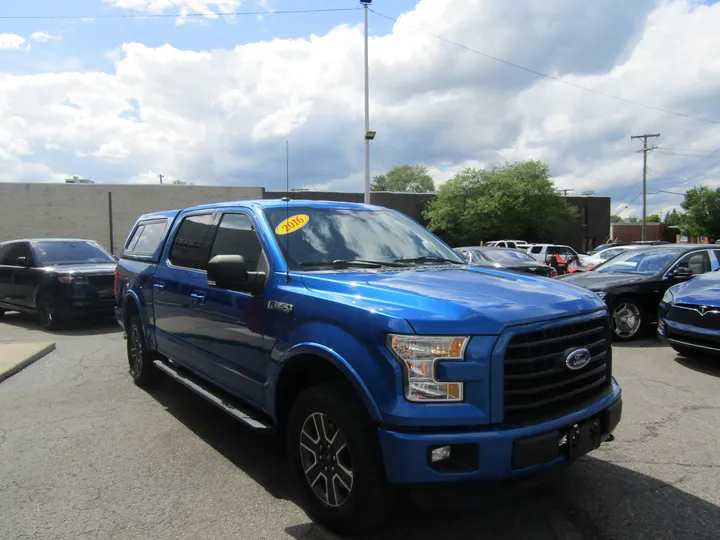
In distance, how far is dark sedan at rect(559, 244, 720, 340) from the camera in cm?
832

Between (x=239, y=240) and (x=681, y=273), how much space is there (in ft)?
25.5

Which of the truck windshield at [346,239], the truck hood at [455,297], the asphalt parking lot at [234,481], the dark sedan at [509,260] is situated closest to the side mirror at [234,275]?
the truck windshield at [346,239]

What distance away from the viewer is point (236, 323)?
3.75 m

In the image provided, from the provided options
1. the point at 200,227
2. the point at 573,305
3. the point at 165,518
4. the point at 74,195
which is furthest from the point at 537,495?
the point at 74,195

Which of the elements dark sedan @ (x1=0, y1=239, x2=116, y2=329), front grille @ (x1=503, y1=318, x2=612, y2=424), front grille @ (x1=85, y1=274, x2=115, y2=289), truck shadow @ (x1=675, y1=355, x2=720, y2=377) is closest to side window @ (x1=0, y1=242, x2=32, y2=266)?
dark sedan @ (x1=0, y1=239, x2=116, y2=329)

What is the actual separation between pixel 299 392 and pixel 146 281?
2908 mm

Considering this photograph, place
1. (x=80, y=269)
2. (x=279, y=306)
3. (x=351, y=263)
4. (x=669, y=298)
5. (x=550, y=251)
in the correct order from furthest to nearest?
1. (x=550, y=251)
2. (x=80, y=269)
3. (x=669, y=298)
4. (x=351, y=263)
5. (x=279, y=306)

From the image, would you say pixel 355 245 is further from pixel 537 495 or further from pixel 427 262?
pixel 537 495

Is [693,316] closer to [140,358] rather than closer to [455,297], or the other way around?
[455,297]

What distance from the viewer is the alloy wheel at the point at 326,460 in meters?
2.81

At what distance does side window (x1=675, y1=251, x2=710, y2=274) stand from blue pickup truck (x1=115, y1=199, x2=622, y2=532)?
6651 mm

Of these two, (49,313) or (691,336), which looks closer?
(691,336)

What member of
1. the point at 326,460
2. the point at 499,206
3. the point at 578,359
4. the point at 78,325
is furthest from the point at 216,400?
the point at 499,206

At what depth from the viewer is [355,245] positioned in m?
3.84
